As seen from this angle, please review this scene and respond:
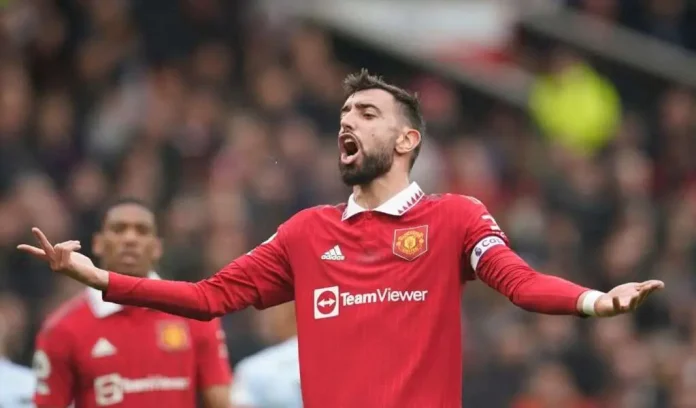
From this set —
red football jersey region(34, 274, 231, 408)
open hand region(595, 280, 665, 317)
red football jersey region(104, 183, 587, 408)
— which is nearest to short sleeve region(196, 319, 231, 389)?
red football jersey region(34, 274, 231, 408)

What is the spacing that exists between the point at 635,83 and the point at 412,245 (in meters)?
10.9

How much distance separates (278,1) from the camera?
17797mm

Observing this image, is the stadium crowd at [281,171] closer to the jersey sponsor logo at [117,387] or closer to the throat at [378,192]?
the jersey sponsor logo at [117,387]

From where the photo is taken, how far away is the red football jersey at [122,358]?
27.0 feet

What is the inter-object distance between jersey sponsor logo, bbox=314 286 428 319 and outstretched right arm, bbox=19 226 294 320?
10.4 inches

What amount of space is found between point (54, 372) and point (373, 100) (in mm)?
2184

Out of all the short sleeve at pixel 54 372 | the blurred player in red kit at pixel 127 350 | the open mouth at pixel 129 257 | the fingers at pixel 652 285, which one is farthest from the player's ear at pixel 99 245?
the fingers at pixel 652 285

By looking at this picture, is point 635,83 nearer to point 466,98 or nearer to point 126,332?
point 466,98

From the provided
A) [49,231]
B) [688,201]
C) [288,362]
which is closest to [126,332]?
[288,362]

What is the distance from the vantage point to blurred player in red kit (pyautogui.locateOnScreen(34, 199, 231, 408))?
8.24m

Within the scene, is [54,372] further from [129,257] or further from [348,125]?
[348,125]

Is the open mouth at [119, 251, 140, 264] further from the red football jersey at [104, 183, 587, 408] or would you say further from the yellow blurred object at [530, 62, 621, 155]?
the yellow blurred object at [530, 62, 621, 155]

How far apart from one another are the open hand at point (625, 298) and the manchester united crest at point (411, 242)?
0.98 meters

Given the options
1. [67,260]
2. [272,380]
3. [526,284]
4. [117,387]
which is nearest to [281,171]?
[272,380]
